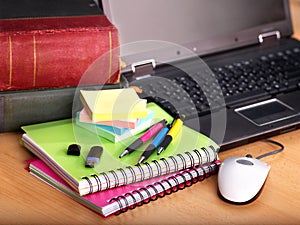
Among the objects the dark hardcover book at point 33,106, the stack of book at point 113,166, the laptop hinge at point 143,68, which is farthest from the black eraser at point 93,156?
the laptop hinge at point 143,68

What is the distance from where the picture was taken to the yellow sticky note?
102 centimetres

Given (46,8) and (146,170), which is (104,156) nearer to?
(146,170)

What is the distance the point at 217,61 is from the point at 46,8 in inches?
14.9

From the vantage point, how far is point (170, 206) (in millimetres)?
909

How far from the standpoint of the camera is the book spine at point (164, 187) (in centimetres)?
89

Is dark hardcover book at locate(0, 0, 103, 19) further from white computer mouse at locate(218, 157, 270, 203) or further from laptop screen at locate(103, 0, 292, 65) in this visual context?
white computer mouse at locate(218, 157, 270, 203)

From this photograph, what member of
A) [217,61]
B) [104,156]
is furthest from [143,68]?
[104,156]

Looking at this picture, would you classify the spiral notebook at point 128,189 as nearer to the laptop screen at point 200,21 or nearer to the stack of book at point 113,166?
the stack of book at point 113,166

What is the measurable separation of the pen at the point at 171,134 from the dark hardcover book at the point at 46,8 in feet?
0.90

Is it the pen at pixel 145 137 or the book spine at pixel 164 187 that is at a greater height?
the pen at pixel 145 137

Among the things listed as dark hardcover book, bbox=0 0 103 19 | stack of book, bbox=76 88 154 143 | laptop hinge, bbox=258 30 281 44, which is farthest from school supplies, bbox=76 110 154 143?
laptop hinge, bbox=258 30 281 44

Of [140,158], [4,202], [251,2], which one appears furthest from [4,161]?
[251,2]

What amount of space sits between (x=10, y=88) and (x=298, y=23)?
0.84 meters

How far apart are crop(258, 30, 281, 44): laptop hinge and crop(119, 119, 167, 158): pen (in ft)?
1.40
